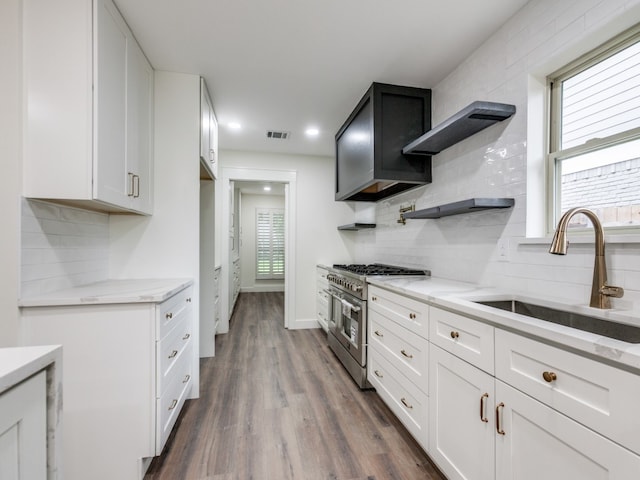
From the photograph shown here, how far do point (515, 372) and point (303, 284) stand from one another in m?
3.41

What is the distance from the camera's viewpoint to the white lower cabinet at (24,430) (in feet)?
1.97

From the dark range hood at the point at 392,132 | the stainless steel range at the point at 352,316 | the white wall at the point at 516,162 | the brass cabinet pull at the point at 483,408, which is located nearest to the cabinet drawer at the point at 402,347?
the stainless steel range at the point at 352,316

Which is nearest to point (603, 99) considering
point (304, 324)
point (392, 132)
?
point (392, 132)

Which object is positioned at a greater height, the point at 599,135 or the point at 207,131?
the point at 207,131

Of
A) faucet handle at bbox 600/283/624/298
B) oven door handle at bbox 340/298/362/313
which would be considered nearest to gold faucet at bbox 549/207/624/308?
faucet handle at bbox 600/283/624/298

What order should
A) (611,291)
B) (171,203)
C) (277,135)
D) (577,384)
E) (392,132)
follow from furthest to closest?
(277,135), (392,132), (171,203), (611,291), (577,384)

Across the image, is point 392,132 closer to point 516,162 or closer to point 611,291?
point 516,162

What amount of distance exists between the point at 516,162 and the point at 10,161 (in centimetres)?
263

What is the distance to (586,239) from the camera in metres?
1.35

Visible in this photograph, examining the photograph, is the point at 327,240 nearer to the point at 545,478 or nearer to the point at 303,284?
the point at 303,284

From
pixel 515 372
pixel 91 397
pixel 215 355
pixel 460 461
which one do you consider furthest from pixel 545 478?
pixel 215 355

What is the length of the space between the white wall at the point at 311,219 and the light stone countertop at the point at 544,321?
247cm

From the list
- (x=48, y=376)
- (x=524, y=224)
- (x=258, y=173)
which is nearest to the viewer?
(x=48, y=376)

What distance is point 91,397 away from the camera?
148 centimetres
